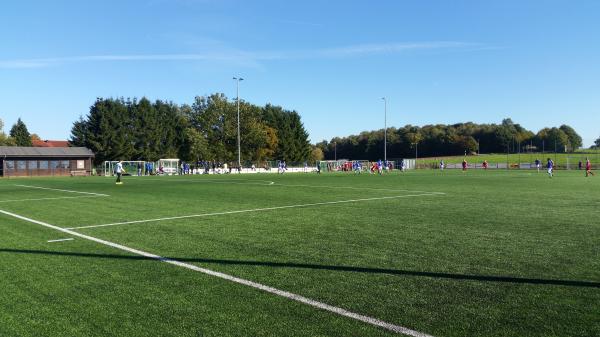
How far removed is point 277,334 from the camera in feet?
12.7

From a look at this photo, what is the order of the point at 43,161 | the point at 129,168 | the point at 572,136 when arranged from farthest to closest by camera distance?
the point at 572,136 → the point at 129,168 → the point at 43,161

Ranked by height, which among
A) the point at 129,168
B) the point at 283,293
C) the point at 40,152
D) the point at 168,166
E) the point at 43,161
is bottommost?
the point at 283,293

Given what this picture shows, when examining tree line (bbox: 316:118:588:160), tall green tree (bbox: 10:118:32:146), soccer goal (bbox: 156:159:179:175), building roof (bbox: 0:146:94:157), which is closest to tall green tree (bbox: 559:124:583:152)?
tree line (bbox: 316:118:588:160)

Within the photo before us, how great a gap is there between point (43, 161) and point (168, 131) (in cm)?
2766

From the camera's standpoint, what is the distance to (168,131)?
287 ft

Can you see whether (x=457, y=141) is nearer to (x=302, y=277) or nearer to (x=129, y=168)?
(x=129, y=168)

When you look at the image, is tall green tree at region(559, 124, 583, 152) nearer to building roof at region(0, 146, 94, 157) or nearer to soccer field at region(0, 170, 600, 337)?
building roof at region(0, 146, 94, 157)

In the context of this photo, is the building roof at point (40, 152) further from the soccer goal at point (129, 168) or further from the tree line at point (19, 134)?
the tree line at point (19, 134)

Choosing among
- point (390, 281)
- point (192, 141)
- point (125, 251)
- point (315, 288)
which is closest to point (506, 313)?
point (390, 281)

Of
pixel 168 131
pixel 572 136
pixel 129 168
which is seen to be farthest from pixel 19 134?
pixel 572 136

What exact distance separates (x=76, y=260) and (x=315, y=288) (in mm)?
3830

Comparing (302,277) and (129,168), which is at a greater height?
(129,168)

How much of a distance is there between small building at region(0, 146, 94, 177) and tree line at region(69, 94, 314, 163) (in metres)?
10.2

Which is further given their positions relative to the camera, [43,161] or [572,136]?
[572,136]
